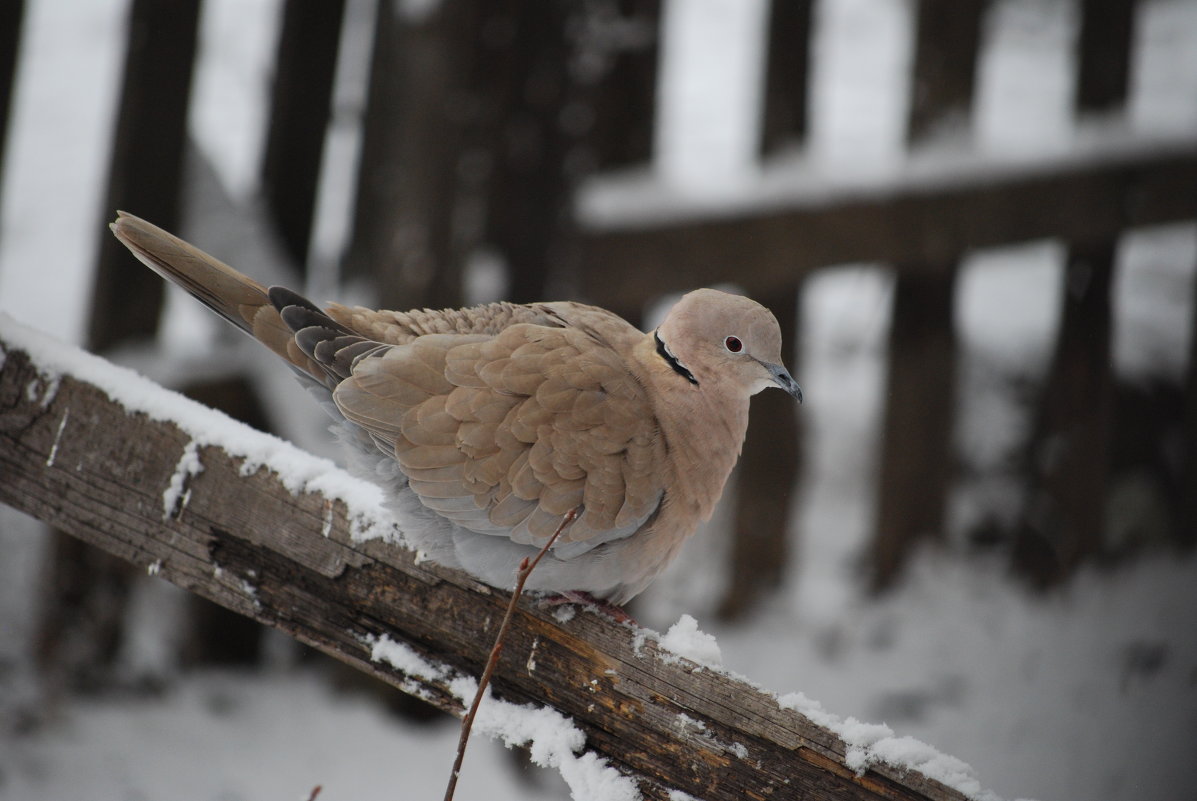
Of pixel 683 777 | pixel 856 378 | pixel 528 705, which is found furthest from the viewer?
pixel 856 378

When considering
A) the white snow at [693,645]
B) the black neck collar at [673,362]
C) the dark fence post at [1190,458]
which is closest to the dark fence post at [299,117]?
the black neck collar at [673,362]

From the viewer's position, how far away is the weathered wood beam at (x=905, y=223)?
3.20 meters

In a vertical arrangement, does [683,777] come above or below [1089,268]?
below

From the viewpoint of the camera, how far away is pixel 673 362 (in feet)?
5.57

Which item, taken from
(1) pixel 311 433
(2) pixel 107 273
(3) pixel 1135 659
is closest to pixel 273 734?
(1) pixel 311 433

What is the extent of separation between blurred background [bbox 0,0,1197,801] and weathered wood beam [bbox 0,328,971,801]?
4.54 ft

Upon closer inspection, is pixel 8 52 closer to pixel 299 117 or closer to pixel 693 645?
pixel 299 117

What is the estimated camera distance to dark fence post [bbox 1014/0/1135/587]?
3.51 m

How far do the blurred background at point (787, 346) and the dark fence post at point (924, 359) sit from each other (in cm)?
1

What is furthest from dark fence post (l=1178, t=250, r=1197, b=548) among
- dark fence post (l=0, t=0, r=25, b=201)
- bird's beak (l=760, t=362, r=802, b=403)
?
dark fence post (l=0, t=0, r=25, b=201)

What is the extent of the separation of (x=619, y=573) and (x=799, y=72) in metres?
2.27

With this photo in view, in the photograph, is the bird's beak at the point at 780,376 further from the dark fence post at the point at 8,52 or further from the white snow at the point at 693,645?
the dark fence post at the point at 8,52

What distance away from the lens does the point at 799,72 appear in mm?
3400

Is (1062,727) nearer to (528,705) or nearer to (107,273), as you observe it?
(528,705)
